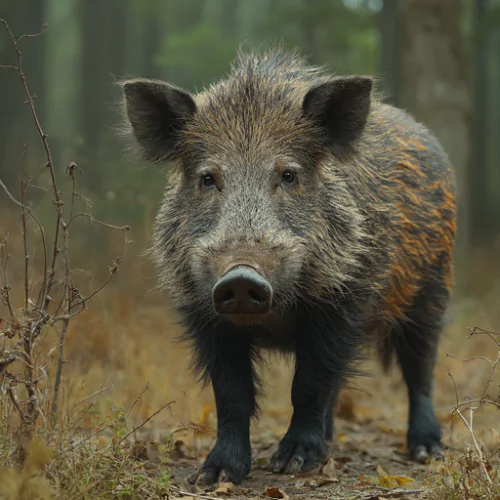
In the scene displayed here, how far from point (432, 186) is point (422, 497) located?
8.34 ft

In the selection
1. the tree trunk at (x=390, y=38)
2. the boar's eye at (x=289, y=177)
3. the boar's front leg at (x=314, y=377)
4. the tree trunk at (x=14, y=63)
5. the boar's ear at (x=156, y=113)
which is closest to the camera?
the boar's eye at (x=289, y=177)

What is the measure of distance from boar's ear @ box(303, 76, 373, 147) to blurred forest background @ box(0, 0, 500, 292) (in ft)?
2.99

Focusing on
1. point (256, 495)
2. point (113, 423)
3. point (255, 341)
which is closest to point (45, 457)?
point (113, 423)

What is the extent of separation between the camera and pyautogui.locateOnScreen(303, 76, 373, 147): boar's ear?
4.37 m

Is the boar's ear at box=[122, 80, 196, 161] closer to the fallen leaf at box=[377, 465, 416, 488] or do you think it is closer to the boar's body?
the boar's body

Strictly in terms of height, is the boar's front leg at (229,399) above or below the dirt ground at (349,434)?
above

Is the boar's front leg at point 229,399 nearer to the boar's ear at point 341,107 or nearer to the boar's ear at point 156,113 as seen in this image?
the boar's ear at point 156,113

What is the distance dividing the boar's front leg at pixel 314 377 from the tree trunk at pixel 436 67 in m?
5.79

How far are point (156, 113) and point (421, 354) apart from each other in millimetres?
2539

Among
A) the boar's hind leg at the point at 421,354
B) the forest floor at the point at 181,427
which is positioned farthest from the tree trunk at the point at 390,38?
the boar's hind leg at the point at 421,354

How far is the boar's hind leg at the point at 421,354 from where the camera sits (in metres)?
5.52

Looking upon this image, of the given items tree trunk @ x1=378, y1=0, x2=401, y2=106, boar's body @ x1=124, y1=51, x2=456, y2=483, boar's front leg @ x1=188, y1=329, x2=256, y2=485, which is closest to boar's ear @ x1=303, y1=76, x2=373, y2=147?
boar's body @ x1=124, y1=51, x2=456, y2=483

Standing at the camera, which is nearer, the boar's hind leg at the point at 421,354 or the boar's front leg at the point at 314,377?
the boar's front leg at the point at 314,377

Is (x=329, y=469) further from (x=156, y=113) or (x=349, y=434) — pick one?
(x=156, y=113)
